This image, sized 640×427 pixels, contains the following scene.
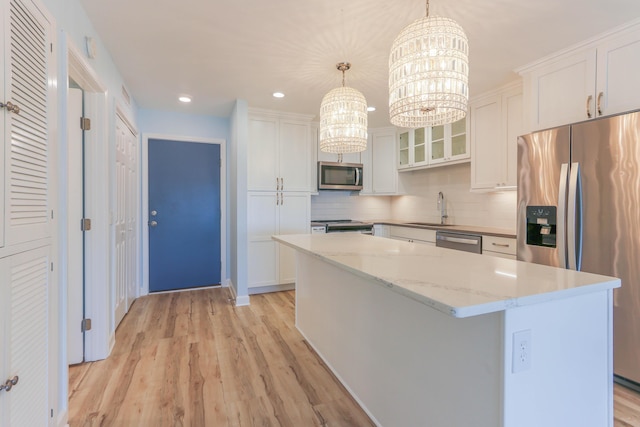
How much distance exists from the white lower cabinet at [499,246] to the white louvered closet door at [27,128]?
325 centimetres

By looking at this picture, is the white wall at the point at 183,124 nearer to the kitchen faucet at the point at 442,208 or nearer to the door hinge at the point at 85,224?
the door hinge at the point at 85,224

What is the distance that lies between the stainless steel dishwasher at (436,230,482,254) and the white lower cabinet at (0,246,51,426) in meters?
3.25

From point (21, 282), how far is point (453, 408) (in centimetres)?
171

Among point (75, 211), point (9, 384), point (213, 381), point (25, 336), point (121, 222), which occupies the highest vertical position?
point (75, 211)

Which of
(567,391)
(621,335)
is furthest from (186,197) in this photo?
(621,335)

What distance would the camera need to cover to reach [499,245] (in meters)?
2.85

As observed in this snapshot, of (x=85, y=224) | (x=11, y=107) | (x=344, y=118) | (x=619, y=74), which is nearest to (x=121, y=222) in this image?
(x=85, y=224)

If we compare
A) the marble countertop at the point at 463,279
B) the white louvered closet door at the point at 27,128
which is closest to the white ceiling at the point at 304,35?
the white louvered closet door at the point at 27,128

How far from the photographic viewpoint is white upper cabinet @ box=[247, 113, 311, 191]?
151 inches

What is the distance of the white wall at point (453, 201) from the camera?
3.47 meters

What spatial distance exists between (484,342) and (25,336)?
1.69 m

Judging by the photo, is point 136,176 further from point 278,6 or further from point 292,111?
point 278,6

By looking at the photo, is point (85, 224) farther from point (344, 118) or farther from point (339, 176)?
point (339, 176)

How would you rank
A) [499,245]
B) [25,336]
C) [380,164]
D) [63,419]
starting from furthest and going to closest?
1. [380,164]
2. [499,245]
3. [63,419]
4. [25,336]
